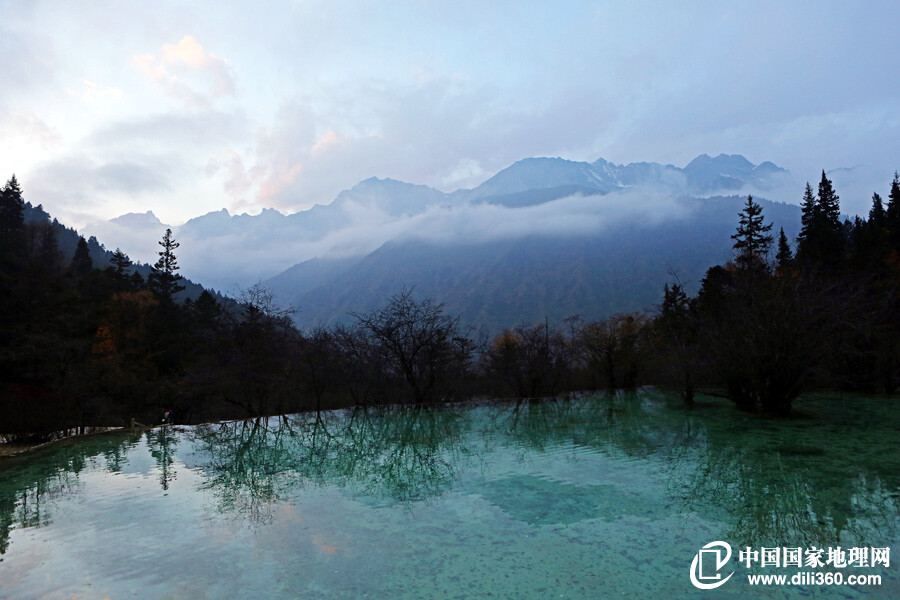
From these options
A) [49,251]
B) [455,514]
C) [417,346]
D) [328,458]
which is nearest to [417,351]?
[417,346]

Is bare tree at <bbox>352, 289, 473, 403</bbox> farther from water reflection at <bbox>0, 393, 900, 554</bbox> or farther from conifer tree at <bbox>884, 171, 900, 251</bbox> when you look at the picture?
conifer tree at <bbox>884, 171, 900, 251</bbox>

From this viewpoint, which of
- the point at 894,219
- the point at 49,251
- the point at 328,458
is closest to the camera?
the point at 328,458

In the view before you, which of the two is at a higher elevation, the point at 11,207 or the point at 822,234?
the point at 11,207

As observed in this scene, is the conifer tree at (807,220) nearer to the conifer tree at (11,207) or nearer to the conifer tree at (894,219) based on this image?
the conifer tree at (894,219)

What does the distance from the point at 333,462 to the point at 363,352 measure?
16.8 meters

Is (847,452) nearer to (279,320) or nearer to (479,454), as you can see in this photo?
(479,454)

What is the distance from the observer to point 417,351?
29.3m

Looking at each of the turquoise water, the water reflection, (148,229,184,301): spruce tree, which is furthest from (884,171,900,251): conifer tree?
(148,229,184,301): spruce tree

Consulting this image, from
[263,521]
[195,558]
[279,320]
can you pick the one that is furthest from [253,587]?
[279,320]

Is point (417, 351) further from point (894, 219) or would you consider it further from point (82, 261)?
point (82, 261)

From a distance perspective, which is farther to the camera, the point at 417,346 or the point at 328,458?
the point at 417,346

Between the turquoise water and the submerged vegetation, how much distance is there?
3.53 meters

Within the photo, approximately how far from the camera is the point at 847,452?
11906mm

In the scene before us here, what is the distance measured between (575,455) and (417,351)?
56.3 feet
